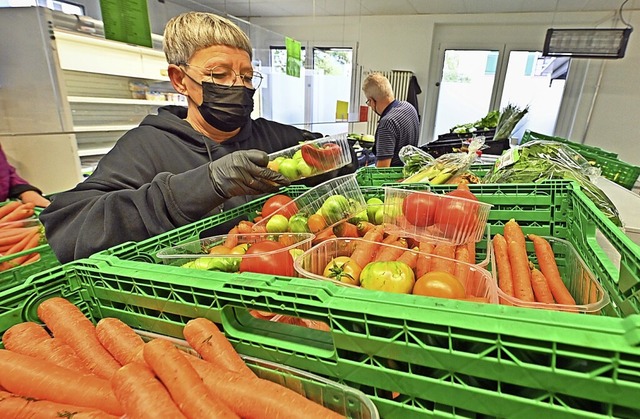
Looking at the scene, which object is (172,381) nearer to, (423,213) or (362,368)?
(362,368)

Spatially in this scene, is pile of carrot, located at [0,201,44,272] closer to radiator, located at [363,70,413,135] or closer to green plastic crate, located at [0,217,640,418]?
green plastic crate, located at [0,217,640,418]

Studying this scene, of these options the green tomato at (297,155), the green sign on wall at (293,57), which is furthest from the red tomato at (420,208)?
the green sign on wall at (293,57)

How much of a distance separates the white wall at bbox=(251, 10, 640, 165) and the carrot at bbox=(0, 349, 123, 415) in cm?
580

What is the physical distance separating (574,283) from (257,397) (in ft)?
2.44

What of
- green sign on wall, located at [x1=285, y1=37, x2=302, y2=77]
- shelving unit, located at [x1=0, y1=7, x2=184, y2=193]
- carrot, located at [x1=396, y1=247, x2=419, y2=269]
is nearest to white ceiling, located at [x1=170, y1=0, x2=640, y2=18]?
shelving unit, located at [x1=0, y1=7, x2=184, y2=193]

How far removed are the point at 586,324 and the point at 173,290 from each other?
1.78 feet

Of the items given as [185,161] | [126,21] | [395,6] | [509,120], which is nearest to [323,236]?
[185,161]

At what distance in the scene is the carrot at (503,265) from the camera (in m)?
0.75

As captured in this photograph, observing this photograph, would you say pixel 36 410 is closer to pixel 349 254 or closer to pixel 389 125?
pixel 349 254

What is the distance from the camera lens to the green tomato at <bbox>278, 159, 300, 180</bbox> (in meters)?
1.12

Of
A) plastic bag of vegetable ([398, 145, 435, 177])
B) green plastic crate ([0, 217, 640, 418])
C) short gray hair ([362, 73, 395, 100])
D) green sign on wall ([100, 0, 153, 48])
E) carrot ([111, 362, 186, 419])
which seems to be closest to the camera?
green plastic crate ([0, 217, 640, 418])

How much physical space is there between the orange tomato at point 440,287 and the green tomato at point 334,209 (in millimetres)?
399

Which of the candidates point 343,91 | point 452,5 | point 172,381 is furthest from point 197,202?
point 343,91

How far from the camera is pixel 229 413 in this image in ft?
1.53
